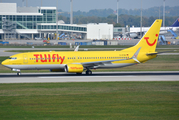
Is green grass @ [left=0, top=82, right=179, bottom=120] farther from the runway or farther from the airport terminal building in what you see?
the airport terminal building

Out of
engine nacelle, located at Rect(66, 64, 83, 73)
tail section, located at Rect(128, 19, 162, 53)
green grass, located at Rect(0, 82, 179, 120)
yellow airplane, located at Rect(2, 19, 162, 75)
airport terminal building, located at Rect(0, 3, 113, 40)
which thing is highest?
airport terminal building, located at Rect(0, 3, 113, 40)

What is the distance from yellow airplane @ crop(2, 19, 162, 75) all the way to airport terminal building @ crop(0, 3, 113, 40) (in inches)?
4070

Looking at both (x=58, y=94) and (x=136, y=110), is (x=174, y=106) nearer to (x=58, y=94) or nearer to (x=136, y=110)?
(x=136, y=110)

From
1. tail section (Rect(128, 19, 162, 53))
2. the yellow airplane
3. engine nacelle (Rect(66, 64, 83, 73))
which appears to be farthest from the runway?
tail section (Rect(128, 19, 162, 53))

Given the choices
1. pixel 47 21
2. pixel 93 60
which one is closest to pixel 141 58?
pixel 93 60

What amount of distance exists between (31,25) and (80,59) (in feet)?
374

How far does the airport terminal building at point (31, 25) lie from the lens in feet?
463

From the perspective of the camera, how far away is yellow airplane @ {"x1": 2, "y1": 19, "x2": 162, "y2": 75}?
36.2 metres

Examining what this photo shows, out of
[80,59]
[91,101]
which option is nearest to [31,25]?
[80,59]

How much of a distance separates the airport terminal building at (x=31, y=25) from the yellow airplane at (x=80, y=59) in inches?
4070

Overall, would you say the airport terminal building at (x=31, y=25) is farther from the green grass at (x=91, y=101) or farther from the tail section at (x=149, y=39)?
the green grass at (x=91, y=101)

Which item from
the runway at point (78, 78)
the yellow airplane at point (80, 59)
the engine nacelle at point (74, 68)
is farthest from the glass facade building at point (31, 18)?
the engine nacelle at point (74, 68)

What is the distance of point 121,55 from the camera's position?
3903 centimetres

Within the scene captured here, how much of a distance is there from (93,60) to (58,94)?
1473cm
